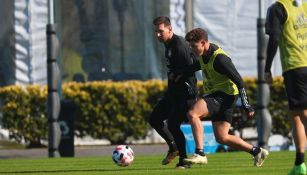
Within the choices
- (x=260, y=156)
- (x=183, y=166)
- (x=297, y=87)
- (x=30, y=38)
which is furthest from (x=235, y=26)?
(x=297, y=87)

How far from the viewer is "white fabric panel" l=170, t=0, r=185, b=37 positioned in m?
31.2

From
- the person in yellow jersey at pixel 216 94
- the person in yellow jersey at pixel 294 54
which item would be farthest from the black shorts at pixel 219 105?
the person in yellow jersey at pixel 294 54

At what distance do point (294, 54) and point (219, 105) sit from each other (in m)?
2.69

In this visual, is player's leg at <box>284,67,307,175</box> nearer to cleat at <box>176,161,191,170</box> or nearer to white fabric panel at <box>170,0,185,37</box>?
cleat at <box>176,161,191,170</box>

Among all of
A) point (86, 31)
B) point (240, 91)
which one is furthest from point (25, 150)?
point (240, 91)

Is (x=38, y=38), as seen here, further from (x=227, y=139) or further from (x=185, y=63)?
(x=227, y=139)

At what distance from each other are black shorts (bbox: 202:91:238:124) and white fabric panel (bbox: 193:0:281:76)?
1563cm

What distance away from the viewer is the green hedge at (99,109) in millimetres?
28906

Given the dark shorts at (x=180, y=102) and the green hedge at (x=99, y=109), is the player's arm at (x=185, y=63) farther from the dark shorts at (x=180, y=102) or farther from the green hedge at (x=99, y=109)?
the green hedge at (x=99, y=109)

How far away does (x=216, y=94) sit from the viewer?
16.1m

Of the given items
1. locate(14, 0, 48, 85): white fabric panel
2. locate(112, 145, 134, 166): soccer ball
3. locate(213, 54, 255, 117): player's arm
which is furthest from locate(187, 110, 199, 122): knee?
locate(14, 0, 48, 85): white fabric panel

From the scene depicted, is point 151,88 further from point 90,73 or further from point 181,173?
point 181,173

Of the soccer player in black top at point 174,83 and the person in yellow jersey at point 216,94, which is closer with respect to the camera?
the person in yellow jersey at point 216,94

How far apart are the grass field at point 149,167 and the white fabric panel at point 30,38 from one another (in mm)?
10773
